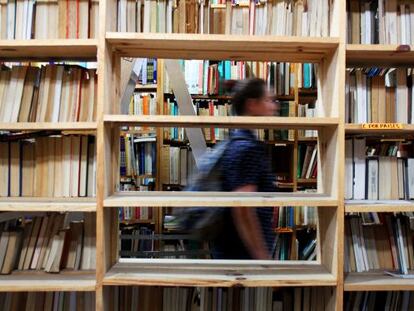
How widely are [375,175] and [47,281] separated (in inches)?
55.6

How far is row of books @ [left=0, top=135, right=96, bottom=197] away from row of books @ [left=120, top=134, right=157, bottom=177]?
2018 millimetres

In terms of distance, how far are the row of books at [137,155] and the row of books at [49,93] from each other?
202 cm

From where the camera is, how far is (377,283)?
1.57 m

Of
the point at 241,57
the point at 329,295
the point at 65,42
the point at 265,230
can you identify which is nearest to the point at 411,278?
the point at 329,295

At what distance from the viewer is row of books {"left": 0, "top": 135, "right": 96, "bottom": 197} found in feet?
5.60

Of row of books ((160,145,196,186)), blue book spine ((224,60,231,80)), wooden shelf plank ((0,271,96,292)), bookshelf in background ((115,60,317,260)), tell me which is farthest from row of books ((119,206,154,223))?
wooden shelf plank ((0,271,96,292))

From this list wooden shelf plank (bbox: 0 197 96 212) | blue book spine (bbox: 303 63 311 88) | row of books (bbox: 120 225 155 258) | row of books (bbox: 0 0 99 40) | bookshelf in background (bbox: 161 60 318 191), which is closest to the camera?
wooden shelf plank (bbox: 0 197 96 212)

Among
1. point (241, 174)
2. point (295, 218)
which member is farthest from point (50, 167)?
point (295, 218)

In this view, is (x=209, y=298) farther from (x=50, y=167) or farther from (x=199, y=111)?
(x=199, y=111)

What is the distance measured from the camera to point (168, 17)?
1749 mm

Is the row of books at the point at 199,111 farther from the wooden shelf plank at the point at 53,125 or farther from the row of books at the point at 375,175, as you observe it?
the wooden shelf plank at the point at 53,125

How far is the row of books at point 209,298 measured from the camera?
1.76 meters

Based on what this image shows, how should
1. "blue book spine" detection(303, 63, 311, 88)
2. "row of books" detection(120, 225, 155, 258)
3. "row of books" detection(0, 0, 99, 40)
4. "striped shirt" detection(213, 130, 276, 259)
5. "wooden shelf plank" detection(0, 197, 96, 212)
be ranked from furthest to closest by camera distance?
"blue book spine" detection(303, 63, 311, 88) → "row of books" detection(120, 225, 155, 258) → "striped shirt" detection(213, 130, 276, 259) → "row of books" detection(0, 0, 99, 40) → "wooden shelf plank" detection(0, 197, 96, 212)

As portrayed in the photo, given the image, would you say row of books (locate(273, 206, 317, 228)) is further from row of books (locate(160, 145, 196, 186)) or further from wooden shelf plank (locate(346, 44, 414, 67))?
wooden shelf plank (locate(346, 44, 414, 67))
